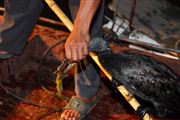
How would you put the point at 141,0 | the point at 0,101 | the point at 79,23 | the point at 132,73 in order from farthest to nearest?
1. the point at 141,0
2. the point at 0,101
3. the point at 132,73
4. the point at 79,23

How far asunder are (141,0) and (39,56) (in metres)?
3.62

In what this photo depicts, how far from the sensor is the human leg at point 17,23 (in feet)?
11.8

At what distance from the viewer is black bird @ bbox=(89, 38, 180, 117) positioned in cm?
262

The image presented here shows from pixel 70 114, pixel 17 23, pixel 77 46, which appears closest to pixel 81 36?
pixel 77 46

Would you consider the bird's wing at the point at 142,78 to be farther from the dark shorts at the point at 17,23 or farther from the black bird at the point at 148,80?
the dark shorts at the point at 17,23

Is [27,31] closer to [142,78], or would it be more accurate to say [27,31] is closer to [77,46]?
[77,46]

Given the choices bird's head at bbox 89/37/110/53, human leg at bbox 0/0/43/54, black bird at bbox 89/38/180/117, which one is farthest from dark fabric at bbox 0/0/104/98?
black bird at bbox 89/38/180/117

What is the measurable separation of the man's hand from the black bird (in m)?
0.29

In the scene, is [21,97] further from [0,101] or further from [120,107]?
[120,107]

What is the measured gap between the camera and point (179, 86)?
2680mm

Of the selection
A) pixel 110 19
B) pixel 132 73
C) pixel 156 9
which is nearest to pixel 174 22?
pixel 156 9

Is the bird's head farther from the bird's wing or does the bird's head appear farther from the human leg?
the human leg

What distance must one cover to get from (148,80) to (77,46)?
66cm

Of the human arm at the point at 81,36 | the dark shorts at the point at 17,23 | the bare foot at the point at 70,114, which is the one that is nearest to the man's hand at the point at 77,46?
the human arm at the point at 81,36
